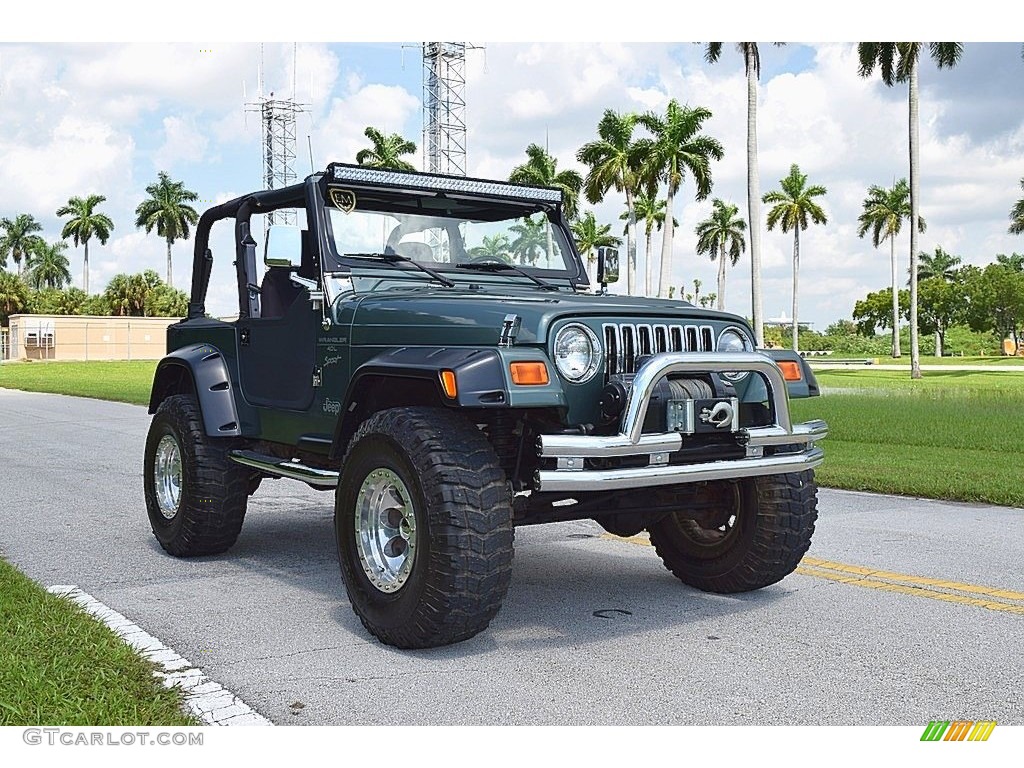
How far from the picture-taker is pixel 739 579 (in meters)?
A: 5.93

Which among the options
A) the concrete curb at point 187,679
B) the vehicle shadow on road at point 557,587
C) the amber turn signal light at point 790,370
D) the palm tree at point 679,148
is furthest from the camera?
the palm tree at point 679,148

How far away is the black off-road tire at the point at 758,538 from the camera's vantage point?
18.9 feet

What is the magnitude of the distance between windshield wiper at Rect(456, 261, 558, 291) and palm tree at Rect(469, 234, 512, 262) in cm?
5

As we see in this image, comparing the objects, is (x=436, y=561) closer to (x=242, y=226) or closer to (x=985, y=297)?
(x=242, y=226)

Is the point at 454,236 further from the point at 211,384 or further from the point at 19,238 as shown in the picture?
the point at 19,238

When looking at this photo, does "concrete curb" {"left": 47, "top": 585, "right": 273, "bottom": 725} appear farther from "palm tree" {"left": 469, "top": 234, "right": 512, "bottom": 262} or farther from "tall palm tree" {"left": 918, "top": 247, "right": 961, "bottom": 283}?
"tall palm tree" {"left": 918, "top": 247, "right": 961, "bottom": 283}

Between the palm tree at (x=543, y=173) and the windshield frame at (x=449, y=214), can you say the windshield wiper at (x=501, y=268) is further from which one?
the palm tree at (x=543, y=173)

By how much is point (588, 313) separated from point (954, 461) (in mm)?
8098

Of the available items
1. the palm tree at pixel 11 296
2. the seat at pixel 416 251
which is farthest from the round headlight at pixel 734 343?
the palm tree at pixel 11 296

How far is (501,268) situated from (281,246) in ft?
4.45

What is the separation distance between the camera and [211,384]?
22.8ft

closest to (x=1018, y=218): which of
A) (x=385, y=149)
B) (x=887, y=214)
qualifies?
(x=887, y=214)

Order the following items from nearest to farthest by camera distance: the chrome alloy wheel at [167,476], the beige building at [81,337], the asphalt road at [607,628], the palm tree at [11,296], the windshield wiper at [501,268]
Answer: the asphalt road at [607,628] < the windshield wiper at [501,268] < the chrome alloy wheel at [167,476] < the beige building at [81,337] < the palm tree at [11,296]

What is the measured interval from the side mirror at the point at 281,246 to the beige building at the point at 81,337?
6260 centimetres
